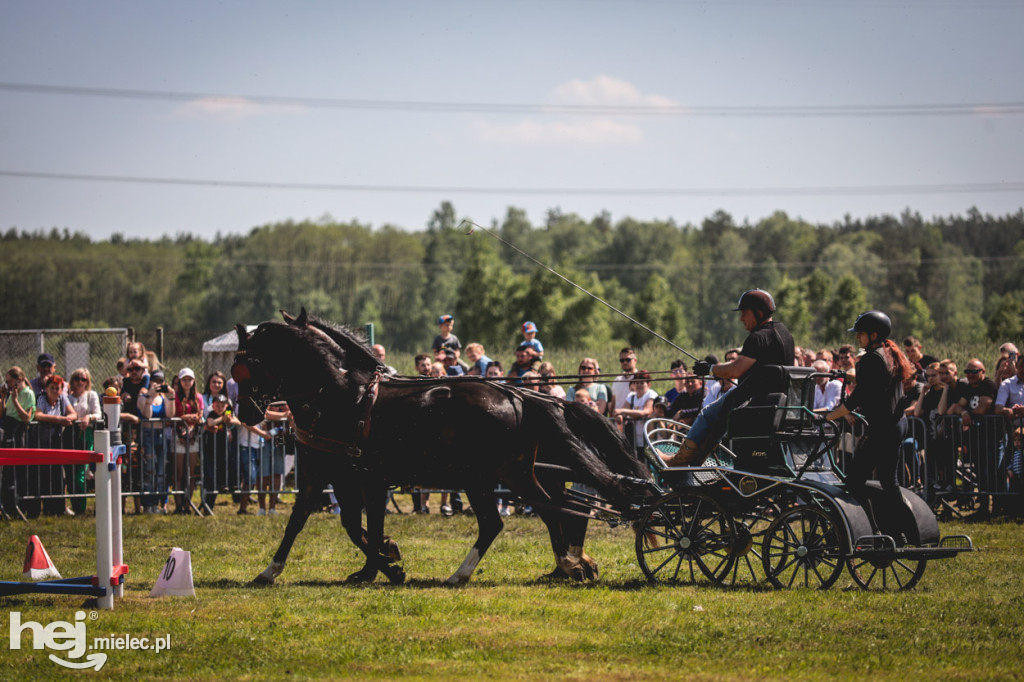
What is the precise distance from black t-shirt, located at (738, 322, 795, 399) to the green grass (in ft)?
5.13

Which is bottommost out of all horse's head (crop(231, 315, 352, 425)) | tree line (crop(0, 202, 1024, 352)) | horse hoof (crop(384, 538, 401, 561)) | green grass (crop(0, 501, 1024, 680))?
green grass (crop(0, 501, 1024, 680))

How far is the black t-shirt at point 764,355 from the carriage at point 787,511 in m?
0.08

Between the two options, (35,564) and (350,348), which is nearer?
(35,564)

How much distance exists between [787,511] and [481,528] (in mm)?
2524

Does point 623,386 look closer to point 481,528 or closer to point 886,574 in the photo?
point 481,528

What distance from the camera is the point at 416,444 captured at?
9.35 meters

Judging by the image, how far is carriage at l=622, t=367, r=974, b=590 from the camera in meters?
8.21

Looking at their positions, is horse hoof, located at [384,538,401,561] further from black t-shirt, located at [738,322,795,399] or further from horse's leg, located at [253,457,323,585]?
black t-shirt, located at [738,322,795,399]

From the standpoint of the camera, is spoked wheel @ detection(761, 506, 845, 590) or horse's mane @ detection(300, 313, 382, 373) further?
horse's mane @ detection(300, 313, 382, 373)

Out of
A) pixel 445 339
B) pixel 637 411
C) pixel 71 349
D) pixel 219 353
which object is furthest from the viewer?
pixel 219 353

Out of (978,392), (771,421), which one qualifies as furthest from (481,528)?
(978,392)

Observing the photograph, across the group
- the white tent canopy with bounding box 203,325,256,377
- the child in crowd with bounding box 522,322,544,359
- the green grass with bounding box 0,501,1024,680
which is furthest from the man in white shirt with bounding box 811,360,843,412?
the white tent canopy with bounding box 203,325,256,377

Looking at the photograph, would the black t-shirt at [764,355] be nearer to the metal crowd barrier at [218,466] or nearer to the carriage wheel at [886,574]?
the carriage wheel at [886,574]

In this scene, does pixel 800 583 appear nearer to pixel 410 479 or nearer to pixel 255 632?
pixel 410 479
